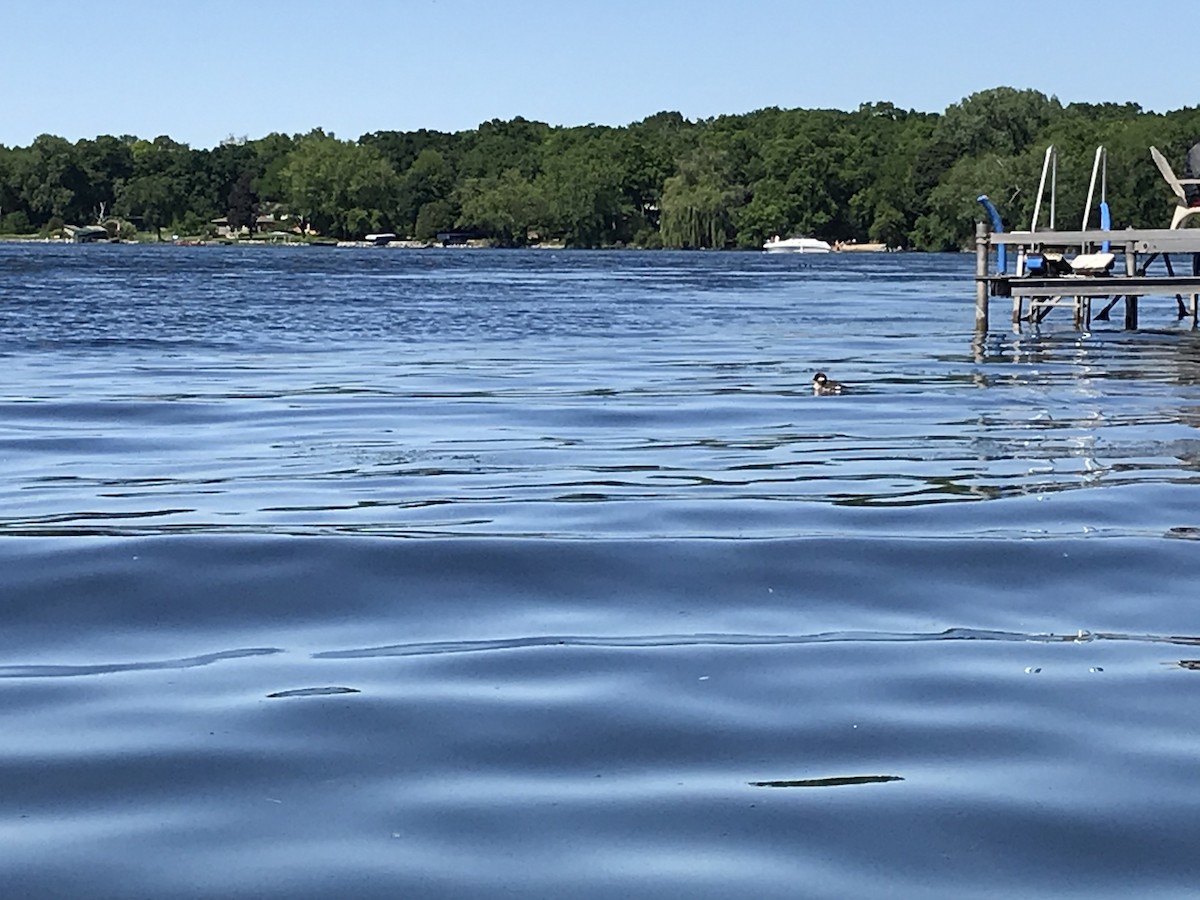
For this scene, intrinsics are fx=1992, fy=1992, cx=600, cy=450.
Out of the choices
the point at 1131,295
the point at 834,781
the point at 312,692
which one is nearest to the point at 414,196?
the point at 1131,295

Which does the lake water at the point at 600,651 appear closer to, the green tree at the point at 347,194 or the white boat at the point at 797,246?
the white boat at the point at 797,246

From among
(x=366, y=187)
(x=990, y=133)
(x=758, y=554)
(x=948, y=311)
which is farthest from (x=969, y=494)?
(x=366, y=187)

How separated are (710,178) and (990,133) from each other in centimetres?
2334

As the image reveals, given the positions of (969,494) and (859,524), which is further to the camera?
(969,494)

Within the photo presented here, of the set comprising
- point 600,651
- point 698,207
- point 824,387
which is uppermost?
point 698,207

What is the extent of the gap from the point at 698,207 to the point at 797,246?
10.7 meters

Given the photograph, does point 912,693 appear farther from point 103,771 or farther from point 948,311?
point 948,311

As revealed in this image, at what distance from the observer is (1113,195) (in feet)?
431

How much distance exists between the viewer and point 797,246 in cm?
16275

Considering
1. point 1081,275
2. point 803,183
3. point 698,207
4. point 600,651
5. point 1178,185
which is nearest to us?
point 600,651

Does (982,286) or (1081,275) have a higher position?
(1081,275)

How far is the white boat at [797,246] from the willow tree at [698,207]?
145 inches

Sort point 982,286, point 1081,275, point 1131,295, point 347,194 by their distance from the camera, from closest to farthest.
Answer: point 1131,295 → point 982,286 → point 1081,275 → point 347,194

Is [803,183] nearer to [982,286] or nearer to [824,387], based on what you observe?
[982,286]
